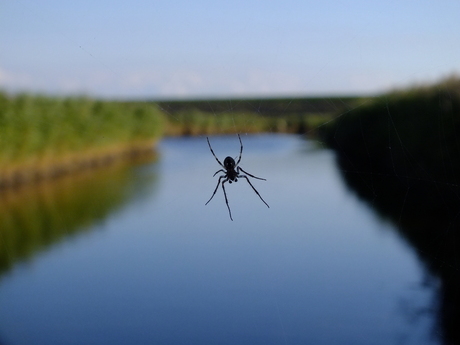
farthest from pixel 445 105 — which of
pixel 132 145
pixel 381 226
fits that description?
pixel 132 145

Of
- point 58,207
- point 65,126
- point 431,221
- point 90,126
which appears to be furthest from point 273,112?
point 90,126

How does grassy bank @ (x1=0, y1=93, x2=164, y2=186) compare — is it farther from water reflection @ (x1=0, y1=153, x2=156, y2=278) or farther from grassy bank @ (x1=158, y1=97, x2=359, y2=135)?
grassy bank @ (x1=158, y1=97, x2=359, y2=135)

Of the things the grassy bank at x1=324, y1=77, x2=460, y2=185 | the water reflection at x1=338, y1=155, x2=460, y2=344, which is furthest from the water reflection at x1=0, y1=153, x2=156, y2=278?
the water reflection at x1=338, y1=155, x2=460, y2=344

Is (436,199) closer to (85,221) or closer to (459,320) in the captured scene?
(459,320)

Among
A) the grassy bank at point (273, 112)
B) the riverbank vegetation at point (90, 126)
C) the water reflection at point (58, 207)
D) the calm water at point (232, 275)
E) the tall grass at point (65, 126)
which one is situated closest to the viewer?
the grassy bank at point (273, 112)

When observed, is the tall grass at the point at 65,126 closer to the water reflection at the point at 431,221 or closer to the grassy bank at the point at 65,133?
the grassy bank at the point at 65,133

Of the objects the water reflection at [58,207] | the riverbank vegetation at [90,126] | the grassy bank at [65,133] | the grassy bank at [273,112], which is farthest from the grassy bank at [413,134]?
the water reflection at [58,207]

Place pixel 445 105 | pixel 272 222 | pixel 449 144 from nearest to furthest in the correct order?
pixel 445 105, pixel 449 144, pixel 272 222
